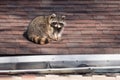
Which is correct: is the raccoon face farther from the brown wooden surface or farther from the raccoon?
the brown wooden surface

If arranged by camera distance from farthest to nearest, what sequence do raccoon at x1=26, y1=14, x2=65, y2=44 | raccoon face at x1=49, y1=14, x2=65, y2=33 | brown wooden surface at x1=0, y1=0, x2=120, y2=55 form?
raccoon face at x1=49, y1=14, x2=65, y2=33
raccoon at x1=26, y1=14, x2=65, y2=44
brown wooden surface at x1=0, y1=0, x2=120, y2=55

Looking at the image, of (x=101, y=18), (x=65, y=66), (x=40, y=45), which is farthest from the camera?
(x=101, y=18)

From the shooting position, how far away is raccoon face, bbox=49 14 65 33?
263 inches

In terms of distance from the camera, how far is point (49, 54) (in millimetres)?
6012

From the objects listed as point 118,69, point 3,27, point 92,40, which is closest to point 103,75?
point 118,69

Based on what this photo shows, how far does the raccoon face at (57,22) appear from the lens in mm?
6676

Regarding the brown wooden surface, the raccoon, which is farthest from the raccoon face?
the brown wooden surface

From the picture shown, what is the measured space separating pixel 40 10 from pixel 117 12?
1.16 m

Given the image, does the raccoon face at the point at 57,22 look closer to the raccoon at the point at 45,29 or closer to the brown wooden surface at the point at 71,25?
the raccoon at the point at 45,29

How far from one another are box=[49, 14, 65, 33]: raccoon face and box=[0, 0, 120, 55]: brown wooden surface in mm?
113

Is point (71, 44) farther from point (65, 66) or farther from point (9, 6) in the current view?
point (9, 6)

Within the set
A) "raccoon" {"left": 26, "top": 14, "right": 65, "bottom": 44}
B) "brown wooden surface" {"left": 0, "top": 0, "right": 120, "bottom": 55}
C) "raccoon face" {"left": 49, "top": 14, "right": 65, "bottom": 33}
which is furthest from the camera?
"raccoon face" {"left": 49, "top": 14, "right": 65, "bottom": 33}


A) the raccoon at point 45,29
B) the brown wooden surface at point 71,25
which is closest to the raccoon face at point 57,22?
the raccoon at point 45,29

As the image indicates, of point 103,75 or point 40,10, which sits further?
point 40,10
